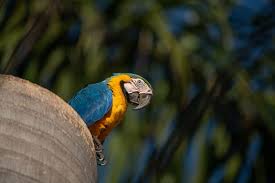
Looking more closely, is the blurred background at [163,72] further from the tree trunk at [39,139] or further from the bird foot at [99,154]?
the tree trunk at [39,139]

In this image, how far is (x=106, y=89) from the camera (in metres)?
2.27

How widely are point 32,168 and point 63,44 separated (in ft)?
5.47

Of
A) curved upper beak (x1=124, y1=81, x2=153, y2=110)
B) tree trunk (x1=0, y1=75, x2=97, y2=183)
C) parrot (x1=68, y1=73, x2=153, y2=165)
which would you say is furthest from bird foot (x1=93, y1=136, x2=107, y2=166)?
tree trunk (x1=0, y1=75, x2=97, y2=183)

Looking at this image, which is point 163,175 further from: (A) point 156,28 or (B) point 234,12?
(B) point 234,12

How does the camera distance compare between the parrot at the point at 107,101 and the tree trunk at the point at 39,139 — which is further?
the parrot at the point at 107,101

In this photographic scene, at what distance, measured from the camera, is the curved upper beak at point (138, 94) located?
7.43 feet

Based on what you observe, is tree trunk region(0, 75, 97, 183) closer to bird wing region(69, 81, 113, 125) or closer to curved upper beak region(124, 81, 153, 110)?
bird wing region(69, 81, 113, 125)

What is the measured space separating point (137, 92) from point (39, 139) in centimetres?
107

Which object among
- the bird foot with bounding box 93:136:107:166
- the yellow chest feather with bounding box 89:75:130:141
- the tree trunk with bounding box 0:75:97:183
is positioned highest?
the tree trunk with bounding box 0:75:97:183

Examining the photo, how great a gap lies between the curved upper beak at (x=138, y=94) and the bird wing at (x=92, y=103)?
7cm

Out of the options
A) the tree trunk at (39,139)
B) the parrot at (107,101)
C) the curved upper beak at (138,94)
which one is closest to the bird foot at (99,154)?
the parrot at (107,101)

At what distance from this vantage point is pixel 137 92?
2277 mm

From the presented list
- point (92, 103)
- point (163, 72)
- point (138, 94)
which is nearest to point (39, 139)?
point (92, 103)

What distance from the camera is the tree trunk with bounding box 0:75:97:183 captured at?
3.82 ft
